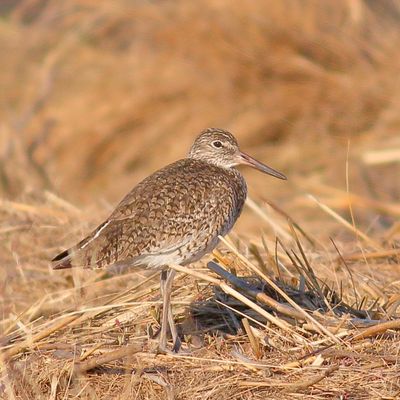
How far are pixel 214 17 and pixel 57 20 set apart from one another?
187 centimetres

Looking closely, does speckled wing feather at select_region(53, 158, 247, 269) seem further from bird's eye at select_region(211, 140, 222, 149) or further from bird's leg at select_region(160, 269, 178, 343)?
bird's eye at select_region(211, 140, 222, 149)

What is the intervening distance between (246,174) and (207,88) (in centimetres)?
132

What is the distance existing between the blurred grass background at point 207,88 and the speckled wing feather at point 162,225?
19.0ft

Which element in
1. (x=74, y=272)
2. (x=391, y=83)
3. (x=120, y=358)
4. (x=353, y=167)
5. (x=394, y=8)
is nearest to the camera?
(x=120, y=358)

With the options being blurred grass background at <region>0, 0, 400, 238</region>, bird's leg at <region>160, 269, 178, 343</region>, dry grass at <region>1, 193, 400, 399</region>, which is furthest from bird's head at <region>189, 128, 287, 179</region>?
blurred grass background at <region>0, 0, 400, 238</region>

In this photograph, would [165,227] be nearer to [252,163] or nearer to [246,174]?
[252,163]

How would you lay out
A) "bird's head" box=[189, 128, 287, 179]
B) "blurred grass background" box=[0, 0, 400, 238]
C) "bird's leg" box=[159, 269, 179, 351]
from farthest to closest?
"blurred grass background" box=[0, 0, 400, 238], "bird's head" box=[189, 128, 287, 179], "bird's leg" box=[159, 269, 179, 351]

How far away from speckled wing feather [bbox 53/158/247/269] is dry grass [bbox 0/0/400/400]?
0.27 meters

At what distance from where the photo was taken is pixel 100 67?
13859 millimetres

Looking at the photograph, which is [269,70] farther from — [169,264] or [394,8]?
[169,264]

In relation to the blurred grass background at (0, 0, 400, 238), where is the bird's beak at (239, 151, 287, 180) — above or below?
above

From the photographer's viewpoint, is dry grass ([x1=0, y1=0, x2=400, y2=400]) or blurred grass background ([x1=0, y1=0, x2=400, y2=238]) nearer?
dry grass ([x1=0, y1=0, x2=400, y2=400])

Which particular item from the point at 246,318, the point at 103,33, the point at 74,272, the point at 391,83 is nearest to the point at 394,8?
the point at 391,83

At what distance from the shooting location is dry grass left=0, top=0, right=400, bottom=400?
5.26 meters
